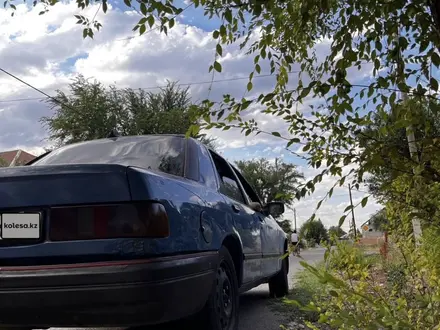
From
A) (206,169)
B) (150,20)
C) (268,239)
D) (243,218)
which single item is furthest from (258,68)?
(268,239)

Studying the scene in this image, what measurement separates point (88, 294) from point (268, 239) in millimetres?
3181

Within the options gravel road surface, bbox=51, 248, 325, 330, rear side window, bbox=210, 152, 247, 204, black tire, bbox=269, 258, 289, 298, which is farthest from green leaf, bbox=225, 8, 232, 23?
black tire, bbox=269, 258, 289, 298

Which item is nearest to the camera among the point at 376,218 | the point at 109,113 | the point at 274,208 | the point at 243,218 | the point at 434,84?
the point at 434,84

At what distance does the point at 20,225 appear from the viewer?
8.14 ft

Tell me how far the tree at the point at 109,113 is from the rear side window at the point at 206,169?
18288 mm

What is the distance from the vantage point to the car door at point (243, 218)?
395 centimetres

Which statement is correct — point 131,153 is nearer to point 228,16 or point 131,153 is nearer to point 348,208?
point 228,16

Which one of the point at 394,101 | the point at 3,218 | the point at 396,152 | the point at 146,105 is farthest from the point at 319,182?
the point at 146,105

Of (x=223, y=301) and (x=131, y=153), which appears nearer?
(x=223, y=301)

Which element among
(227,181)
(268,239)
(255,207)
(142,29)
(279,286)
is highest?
(142,29)

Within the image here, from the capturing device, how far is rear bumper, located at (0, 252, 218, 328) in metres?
2.30

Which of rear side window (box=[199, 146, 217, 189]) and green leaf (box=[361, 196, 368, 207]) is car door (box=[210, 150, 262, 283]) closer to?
rear side window (box=[199, 146, 217, 189])

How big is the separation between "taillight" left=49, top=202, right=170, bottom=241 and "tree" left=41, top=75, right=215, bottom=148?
19768mm

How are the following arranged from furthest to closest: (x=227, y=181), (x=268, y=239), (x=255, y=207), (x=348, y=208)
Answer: (x=268, y=239) → (x=255, y=207) → (x=227, y=181) → (x=348, y=208)
